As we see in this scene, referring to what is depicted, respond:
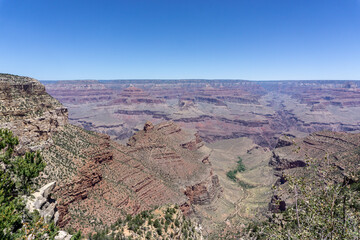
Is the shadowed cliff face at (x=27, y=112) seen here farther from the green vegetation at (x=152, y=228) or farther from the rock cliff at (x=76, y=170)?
the green vegetation at (x=152, y=228)

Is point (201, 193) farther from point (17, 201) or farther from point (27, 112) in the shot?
point (17, 201)

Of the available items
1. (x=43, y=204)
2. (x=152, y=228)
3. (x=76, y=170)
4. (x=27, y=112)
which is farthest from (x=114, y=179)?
(x=43, y=204)

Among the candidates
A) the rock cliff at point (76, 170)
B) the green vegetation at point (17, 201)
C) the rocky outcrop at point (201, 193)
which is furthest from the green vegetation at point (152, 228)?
the rocky outcrop at point (201, 193)

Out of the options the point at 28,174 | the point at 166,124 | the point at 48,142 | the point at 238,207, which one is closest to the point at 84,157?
the point at 48,142

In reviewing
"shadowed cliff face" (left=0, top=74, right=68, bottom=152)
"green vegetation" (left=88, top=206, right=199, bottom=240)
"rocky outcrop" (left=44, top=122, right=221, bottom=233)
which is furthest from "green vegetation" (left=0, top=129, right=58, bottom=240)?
"shadowed cliff face" (left=0, top=74, right=68, bottom=152)

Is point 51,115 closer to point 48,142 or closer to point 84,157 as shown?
point 48,142

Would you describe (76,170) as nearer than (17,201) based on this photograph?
No
